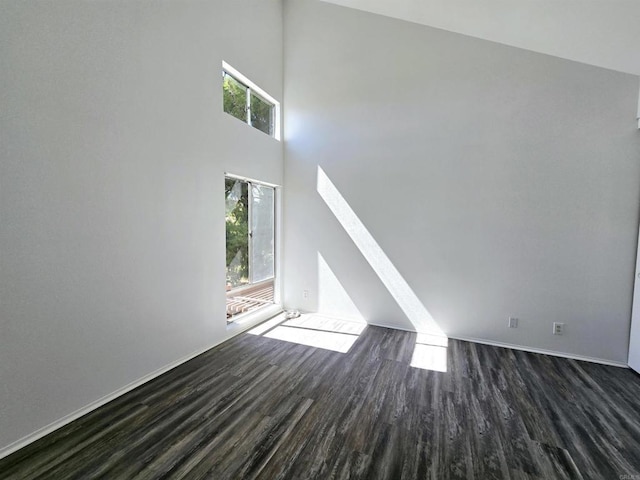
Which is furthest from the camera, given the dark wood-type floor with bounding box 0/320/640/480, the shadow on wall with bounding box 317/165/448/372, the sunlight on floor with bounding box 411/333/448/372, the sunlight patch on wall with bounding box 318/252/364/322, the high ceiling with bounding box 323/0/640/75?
the sunlight patch on wall with bounding box 318/252/364/322

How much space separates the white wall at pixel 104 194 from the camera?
5.35 feet

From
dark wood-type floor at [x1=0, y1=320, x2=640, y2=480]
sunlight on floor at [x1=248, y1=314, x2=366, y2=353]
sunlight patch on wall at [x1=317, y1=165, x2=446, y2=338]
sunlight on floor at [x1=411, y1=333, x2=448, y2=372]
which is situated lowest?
dark wood-type floor at [x1=0, y1=320, x2=640, y2=480]

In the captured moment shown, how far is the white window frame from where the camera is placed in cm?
326

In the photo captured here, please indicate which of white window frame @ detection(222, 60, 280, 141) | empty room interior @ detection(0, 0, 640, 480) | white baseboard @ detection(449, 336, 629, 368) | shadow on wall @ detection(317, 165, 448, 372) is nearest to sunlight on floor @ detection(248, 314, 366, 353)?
empty room interior @ detection(0, 0, 640, 480)

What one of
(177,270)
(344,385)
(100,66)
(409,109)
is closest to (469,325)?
(344,385)

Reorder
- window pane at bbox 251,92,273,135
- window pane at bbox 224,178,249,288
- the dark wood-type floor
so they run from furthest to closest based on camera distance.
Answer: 1. window pane at bbox 251,92,273,135
2. window pane at bbox 224,178,249,288
3. the dark wood-type floor

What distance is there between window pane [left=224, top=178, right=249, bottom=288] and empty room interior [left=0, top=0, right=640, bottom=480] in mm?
39

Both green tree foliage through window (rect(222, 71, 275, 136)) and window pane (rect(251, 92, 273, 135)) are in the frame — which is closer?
green tree foliage through window (rect(222, 71, 275, 136))

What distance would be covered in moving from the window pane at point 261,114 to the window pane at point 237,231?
0.94 metres

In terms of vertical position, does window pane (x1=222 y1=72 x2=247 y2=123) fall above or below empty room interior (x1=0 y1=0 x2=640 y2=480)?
above

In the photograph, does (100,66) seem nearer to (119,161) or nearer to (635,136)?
(119,161)

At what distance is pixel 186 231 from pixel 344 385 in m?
2.14

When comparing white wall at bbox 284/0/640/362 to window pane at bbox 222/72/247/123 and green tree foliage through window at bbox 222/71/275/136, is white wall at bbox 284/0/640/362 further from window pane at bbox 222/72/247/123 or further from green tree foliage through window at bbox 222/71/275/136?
window pane at bbox 222/72/247/123

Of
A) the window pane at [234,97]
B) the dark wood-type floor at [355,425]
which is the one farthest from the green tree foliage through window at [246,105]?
the dark wood-type floor at [355,425]
